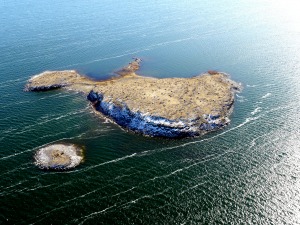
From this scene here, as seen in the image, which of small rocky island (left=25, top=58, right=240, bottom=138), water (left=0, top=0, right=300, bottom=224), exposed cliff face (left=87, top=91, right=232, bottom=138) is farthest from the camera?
small rocky island (left=25, top=58, right=240, bottom=138)

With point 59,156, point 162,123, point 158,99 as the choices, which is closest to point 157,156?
point 162,123

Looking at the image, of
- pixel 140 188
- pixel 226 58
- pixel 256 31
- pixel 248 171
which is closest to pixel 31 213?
pixel 140 188

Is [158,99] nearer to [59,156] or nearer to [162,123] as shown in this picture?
[162,123]

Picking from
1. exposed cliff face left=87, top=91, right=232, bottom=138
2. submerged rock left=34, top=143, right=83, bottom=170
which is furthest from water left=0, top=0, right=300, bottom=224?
exposed cliff face left=87, top=91, right=232, bottom=138

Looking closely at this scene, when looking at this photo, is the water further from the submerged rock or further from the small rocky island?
the small rocky island

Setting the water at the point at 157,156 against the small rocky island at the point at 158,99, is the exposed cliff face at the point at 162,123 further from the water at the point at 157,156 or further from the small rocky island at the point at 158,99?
the water at the point at 157,156

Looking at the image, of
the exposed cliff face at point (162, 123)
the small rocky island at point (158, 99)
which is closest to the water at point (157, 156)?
the exposed cliff face at point (162, 123)

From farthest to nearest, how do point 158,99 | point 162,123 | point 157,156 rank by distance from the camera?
point 158,99 → point 162,123 → point 157,156
